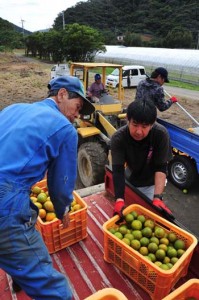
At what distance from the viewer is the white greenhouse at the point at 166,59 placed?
26.3 m

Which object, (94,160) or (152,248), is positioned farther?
(94,160)

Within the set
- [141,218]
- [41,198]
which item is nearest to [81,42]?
[41,198]

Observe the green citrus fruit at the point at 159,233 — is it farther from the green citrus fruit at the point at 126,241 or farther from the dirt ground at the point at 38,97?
the dirt ground at the point at 38,97

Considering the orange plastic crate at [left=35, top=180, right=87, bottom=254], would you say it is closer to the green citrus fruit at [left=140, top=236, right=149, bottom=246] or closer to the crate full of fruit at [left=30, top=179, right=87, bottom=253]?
the crate full of fruit at [left=30, top=179, right=87, bottom=253]

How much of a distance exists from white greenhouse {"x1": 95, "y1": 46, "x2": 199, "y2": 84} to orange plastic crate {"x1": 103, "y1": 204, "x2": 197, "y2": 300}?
2418 centimetres

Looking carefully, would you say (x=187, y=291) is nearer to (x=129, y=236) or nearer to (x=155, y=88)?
(x=129, y=236)

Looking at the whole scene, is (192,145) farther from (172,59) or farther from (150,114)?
(172,59)

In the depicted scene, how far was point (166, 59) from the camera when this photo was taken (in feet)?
100

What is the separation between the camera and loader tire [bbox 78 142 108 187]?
5.68 meters

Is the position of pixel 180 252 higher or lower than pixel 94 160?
higher

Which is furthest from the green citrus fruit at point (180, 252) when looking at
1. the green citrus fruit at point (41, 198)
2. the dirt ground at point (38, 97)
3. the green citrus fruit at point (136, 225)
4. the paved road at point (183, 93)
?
the paved road at point (183, 93)

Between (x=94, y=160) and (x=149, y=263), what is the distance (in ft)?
12.4

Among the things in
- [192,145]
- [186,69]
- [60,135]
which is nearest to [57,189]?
[60,135]

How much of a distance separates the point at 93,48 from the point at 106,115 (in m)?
27.5
